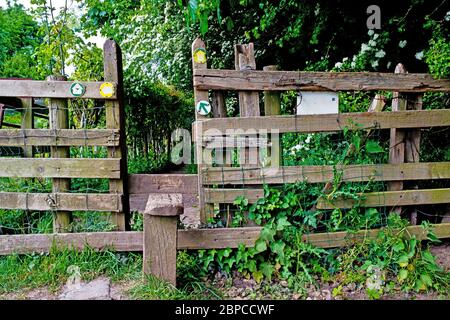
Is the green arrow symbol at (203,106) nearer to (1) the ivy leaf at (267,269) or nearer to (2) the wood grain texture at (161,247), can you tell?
(2) the wood grain texture at (161,247)

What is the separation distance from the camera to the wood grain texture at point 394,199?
2.90m

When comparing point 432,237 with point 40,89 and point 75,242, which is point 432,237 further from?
point 40,89

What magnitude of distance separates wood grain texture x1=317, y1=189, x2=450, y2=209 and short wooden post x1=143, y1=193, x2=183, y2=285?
130cm

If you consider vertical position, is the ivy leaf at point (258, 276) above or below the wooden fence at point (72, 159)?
below

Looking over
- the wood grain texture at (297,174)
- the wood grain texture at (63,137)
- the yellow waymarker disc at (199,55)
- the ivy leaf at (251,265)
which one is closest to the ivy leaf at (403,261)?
the wood grain texture at (297,174)

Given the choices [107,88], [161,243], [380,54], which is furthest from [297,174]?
[380,54]

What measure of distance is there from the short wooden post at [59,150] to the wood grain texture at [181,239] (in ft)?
0.40

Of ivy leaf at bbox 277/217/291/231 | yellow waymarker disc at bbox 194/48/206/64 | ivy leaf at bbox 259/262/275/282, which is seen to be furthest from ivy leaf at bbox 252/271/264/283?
yellow waymarker disc at bbox 194/48/206/64

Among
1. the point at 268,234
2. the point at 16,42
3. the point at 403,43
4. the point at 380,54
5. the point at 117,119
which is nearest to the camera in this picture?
the point at 268,234

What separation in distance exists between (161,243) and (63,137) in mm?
1337

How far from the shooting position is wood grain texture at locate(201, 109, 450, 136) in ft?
9.28

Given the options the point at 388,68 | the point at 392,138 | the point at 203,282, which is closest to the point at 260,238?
the point at 203,282

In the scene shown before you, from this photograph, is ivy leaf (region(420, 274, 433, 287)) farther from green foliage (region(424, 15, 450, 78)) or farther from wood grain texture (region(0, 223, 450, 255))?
green foliage (region(424, 15, 450, 78))

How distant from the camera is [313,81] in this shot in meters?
2.88
